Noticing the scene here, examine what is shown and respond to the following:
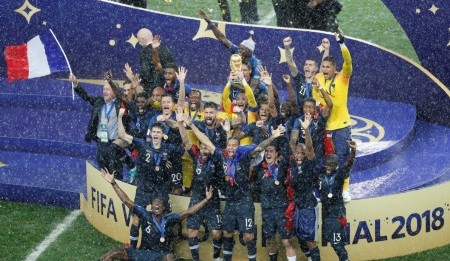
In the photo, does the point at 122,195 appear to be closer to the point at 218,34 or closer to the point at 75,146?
the point at 75,146

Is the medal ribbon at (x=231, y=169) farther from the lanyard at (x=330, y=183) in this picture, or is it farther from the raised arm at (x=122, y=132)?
the raised arm at (x=122, y=132)

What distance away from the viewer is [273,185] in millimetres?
14102

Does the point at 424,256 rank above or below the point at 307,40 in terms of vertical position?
below

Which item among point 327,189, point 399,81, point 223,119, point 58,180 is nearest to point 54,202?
point 58,180

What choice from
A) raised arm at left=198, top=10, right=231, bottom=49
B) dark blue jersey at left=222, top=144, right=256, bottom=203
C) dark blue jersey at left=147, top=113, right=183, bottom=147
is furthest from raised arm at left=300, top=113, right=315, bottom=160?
raised arm at left=198, top=10, right=231, bottom=49

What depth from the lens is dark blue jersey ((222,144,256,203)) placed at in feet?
46.3

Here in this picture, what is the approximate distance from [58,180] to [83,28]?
314cm

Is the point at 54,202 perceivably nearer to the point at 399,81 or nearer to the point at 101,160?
the point at 101,160

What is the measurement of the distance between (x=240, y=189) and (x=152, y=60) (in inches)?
116

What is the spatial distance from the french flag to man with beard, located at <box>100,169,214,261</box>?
215 cm

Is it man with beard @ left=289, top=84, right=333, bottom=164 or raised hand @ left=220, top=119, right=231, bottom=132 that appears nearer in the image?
raised hand @ left=220, top=119, right=231, bottom=132

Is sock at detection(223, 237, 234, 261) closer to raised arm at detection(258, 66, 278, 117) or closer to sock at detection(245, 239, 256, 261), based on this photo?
sock at detection(245, 239, 256, 261)

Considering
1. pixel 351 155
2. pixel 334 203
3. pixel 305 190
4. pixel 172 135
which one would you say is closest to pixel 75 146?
pixel 172 135

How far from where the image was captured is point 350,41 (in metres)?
17.8
